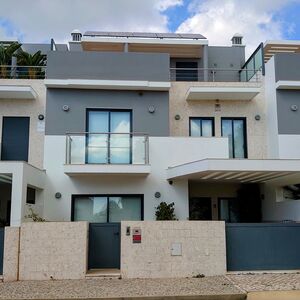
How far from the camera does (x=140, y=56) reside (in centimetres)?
1803

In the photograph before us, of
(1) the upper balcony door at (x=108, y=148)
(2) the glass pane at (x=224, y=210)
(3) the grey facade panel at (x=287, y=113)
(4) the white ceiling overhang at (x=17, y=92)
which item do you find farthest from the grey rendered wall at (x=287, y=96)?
(4) the white ceiling overhang at (x=17, y=92)

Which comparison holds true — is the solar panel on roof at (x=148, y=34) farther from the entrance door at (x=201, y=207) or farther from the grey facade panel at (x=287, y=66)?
the entrance door at (x=201, y=207)

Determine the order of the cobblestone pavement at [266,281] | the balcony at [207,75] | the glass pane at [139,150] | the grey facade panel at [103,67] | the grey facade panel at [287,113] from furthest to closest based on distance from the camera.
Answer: the balcony at [207,75], the grey facade panel at [287,113], the grey facade panel at [103,67], the glass pane at [139,150], the cobblestone pavement at [266,281]

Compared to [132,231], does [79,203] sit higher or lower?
higher

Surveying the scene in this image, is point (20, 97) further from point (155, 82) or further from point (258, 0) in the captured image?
point (258, 0)

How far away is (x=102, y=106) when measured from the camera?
17812 millimetres

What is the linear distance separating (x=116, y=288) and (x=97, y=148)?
242 inches

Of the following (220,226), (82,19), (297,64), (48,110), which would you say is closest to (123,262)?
(220,226)

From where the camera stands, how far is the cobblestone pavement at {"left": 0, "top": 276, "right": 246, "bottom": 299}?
10.6m

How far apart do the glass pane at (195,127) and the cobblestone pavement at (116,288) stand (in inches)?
296

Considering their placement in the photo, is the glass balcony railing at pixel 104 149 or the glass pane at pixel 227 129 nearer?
the glass balcony railing at pixel 104 149

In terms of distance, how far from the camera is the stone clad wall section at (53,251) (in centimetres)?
1275

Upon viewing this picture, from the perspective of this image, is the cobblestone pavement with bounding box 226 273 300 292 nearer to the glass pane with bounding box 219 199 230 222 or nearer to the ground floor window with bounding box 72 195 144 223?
the ground floor window with bounding box 72 195 144 223

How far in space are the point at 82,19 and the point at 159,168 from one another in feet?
48.3
